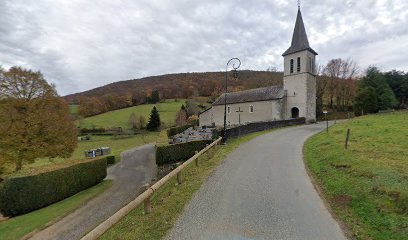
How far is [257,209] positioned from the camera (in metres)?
6.26

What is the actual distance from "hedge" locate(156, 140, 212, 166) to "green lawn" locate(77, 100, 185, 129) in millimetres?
45864

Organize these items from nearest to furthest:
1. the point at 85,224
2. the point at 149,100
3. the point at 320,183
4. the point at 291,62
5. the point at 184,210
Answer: the point at 184,210 < the point at 320,183 < the point at 85,224 < the point at 291,62 < the point at 149,100

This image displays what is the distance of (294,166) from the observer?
10.9 m

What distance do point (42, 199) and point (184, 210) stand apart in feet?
40.8

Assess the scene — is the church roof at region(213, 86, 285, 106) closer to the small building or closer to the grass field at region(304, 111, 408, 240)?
the small building

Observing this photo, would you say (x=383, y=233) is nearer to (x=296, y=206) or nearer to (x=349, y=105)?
(x=296, y=206)

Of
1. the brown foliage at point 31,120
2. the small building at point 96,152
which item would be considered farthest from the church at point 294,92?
the brown foliage at point 31,120

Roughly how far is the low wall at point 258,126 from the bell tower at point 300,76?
2.91 meters

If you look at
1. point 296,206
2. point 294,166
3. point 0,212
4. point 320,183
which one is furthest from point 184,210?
point 0,212

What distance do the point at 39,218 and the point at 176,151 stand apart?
8965 mm

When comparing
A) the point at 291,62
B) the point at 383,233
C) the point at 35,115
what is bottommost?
the point at 383,233

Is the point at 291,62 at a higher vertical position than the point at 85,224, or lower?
higher

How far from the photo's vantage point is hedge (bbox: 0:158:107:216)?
45.1 feet

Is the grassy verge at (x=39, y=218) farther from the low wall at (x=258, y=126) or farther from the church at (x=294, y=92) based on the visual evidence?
the church at (x=294, y=92)
